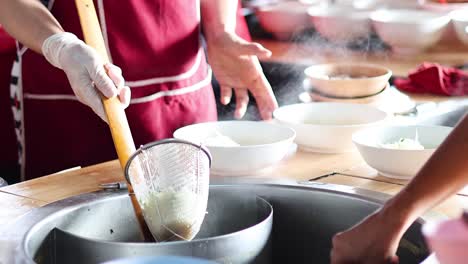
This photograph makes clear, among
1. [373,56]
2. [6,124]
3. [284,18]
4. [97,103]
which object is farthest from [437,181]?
[284,18]

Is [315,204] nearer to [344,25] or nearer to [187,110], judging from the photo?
[187,110]

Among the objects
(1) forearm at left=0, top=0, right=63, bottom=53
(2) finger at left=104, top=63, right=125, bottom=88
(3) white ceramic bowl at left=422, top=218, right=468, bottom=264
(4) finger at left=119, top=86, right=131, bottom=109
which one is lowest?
(4) finger at left=119, top=86, right=131, bottom=109

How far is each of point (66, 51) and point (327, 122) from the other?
83 cm

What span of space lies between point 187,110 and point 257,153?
2.27ft

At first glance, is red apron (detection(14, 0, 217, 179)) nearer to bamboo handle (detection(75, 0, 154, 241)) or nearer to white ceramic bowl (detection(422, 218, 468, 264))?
bamboo handle (detection(75, 0, 154, 241))

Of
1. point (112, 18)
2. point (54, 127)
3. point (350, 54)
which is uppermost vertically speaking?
point (112, 18)

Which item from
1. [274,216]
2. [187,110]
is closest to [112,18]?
[187,110]

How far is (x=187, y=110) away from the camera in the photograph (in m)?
Result: 2.47

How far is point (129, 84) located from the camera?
234 cm

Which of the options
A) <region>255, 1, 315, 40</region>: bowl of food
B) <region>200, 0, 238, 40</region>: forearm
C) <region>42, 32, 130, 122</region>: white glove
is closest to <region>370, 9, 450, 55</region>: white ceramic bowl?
<region>255, 1, 315, 40</region>: bowl of food

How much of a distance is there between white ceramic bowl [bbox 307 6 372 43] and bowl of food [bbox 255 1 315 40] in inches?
6.2

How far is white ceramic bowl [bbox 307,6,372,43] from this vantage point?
3.88 metres

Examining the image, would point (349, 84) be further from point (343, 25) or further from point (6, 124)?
point (6, 124)

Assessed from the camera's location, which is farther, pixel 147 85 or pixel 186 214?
pixel 147 85
